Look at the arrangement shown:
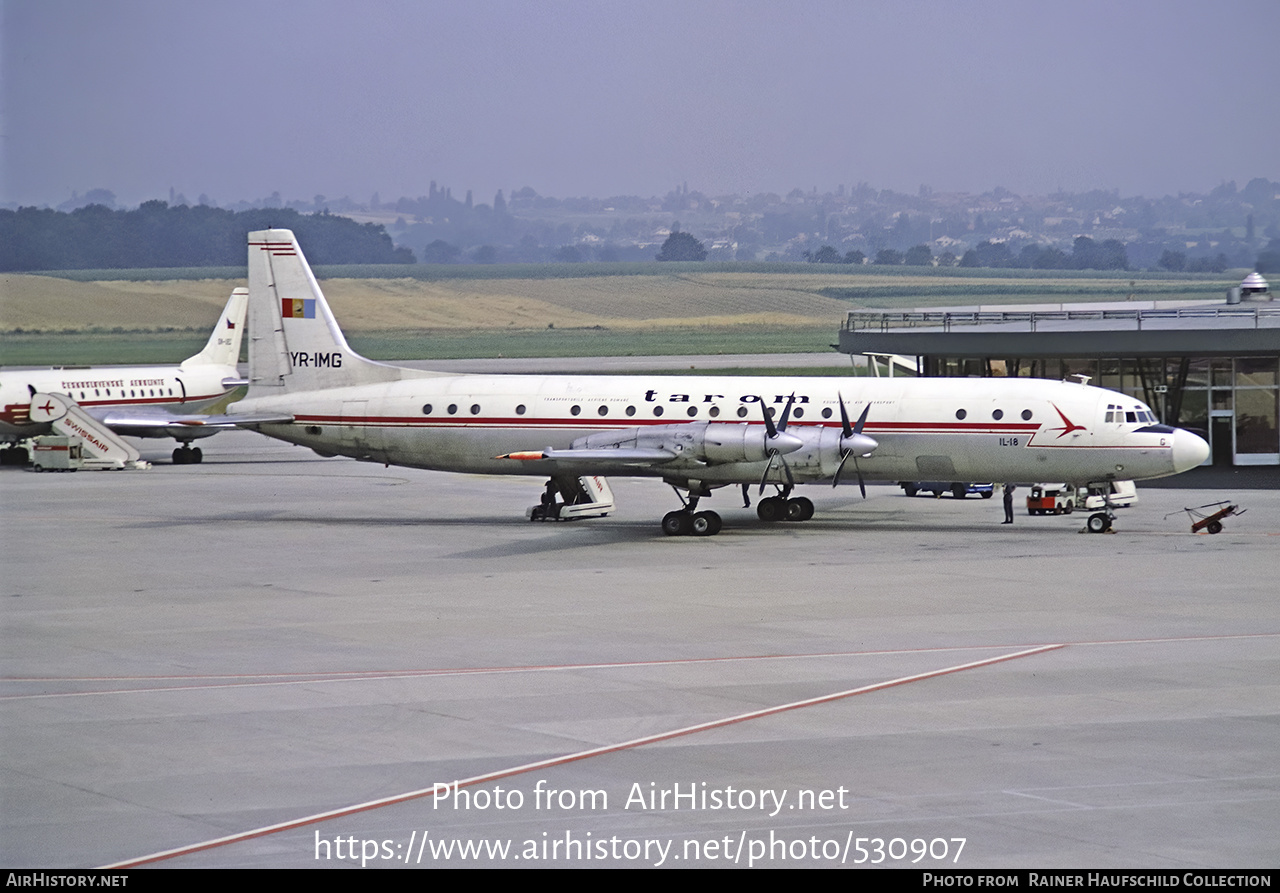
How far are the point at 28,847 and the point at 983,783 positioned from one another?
8.82 m

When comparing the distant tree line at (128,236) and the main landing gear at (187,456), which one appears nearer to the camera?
the main landing gear at (187,456)

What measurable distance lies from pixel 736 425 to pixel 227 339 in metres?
33.1

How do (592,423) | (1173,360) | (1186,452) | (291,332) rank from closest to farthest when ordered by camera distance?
(1186,452)
(592,423)
(291,332)
(1173,360)

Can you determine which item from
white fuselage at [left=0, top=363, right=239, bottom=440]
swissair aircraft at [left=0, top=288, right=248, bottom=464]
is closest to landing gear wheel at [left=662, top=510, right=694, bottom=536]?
swissair aircraft at [left=0, top=288, right=248, bottom=464]

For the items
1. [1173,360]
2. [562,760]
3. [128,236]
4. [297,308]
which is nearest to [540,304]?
[128,236]

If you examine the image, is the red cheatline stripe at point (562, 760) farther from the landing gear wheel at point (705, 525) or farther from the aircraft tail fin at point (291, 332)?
the aircraft tail fin at point (291, 332)

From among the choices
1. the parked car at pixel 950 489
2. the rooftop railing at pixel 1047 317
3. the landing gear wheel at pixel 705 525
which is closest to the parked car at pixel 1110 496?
the parked car at pixel 950 489

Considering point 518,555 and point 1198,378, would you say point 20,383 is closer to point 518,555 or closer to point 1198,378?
point 518,555

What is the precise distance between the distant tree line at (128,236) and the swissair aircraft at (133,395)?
265 ft

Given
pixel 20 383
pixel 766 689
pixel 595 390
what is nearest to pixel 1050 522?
pixel 595 390

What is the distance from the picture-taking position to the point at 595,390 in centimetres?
3762

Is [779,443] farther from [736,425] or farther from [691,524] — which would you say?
[691,524]

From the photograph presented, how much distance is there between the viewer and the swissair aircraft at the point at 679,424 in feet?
113

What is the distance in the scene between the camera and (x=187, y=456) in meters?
55.7
